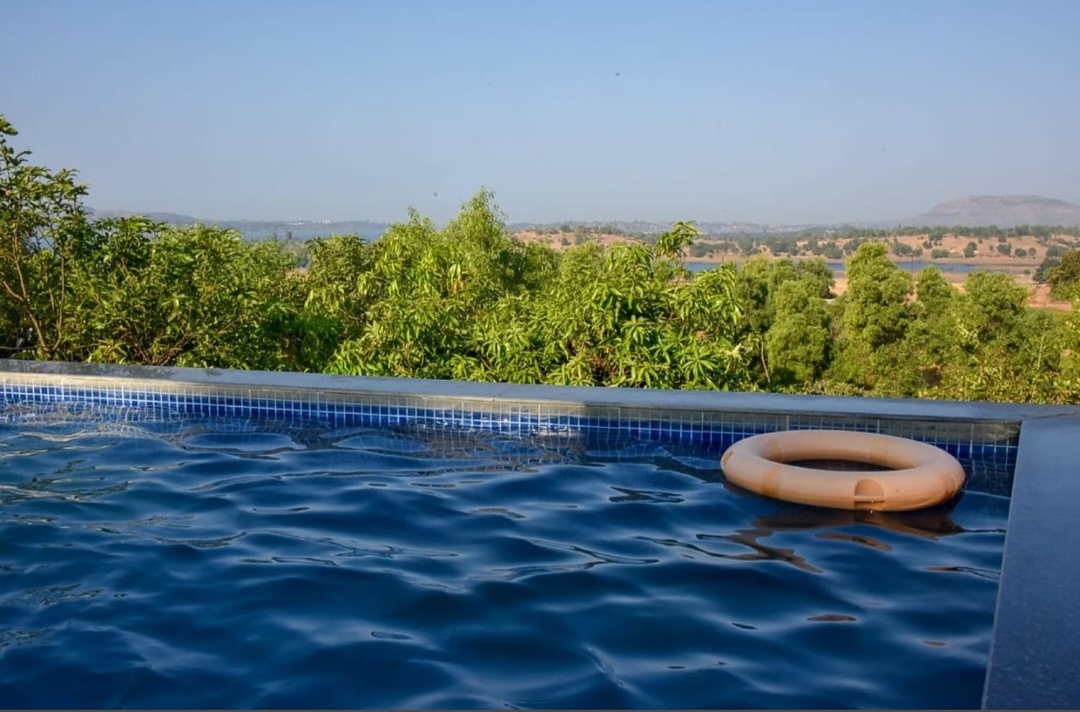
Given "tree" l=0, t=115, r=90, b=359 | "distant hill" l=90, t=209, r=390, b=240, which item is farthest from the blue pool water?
"distant hill" l=90, t=209, r=390, b=240

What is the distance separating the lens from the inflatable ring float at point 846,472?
3889 millimetres

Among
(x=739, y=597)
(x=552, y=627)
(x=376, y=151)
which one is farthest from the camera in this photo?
(x=376, y=151)

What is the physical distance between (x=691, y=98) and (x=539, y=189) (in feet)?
16.9

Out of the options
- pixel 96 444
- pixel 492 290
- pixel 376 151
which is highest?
pixel 376 151

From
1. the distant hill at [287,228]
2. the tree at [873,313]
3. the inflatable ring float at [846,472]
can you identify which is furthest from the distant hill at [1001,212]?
the inflatable ring float at [846,472]

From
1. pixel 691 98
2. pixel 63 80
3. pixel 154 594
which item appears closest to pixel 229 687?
pixel 154 594

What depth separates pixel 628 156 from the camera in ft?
111

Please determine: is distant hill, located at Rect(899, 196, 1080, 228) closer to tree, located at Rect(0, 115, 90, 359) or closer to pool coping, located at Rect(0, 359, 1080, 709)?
tree, located at Rect(0, 115, 90, 359)

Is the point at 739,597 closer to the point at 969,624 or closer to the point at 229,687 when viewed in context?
the point at 969,624

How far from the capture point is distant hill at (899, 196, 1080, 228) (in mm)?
39375

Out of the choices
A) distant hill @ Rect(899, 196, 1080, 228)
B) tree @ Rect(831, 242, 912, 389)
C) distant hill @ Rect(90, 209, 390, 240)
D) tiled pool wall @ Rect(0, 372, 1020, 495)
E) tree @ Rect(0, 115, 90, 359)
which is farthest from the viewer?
distant hill @ Rect(899, 196, 1080, 228)

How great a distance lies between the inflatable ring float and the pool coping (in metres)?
0.31

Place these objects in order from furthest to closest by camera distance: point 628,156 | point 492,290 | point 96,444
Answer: point 628,156
point 492,290
point 96,444

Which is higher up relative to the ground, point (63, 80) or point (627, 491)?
point (63, 80)
